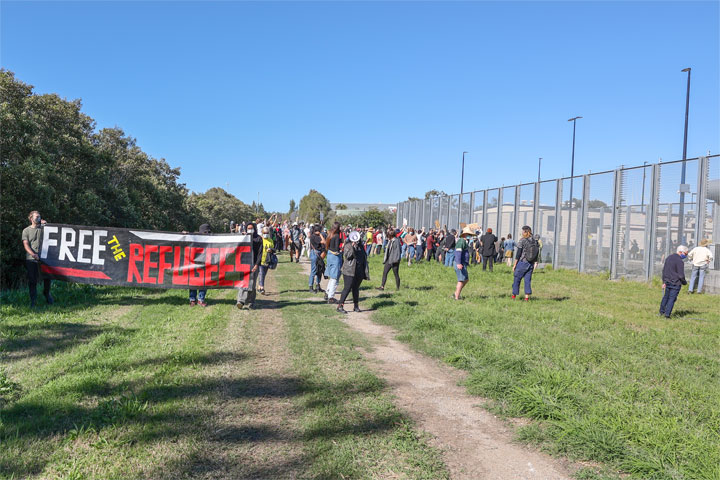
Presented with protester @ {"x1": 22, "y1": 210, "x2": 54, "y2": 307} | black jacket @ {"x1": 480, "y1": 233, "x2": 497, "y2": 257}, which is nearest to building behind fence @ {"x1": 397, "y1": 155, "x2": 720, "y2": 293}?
black jacket @ {"x1": 480, "y1": 233, "x2": 497, "y2": 257}

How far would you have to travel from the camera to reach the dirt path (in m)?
3.78

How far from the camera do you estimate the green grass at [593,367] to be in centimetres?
404

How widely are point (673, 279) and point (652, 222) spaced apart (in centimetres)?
911

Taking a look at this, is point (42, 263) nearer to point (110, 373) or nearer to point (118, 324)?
point (118, 324)

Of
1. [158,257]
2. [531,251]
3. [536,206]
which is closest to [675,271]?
[531,251]

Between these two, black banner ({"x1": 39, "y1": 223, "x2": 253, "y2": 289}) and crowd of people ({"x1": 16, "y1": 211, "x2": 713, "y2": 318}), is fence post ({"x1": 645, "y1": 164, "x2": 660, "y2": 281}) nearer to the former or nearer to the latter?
crowd of people ({"x1": 16, "y1": 211, "x2": 713, "y2": 318})

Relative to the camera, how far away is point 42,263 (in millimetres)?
10258

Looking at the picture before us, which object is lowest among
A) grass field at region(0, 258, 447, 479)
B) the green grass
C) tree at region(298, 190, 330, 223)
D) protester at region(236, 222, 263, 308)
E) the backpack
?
grass field at region(0, 258, 447, 479)

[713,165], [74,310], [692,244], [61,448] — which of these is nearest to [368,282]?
[74,310]

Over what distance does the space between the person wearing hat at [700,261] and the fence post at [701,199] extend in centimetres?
81

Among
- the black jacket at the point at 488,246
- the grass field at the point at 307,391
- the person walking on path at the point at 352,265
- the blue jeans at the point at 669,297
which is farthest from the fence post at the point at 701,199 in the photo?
the person walking on path at the point at 352,265

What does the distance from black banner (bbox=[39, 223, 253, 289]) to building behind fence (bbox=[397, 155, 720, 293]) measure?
14131mm

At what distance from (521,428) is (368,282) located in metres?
12.0

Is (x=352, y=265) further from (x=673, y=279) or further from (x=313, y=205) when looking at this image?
(x=313, y=205)
